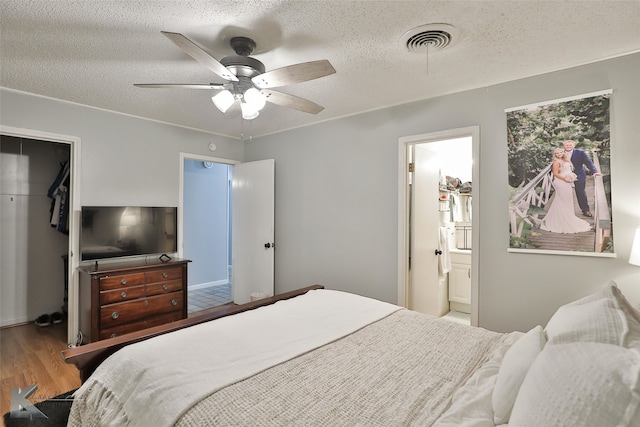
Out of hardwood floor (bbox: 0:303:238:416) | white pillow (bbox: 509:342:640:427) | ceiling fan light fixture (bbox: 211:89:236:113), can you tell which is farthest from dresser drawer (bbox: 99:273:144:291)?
white pillow (bbox: 509:342:640:427)

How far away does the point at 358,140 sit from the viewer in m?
3.46

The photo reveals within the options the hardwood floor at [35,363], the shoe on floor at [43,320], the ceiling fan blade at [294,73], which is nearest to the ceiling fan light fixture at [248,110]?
the ceiling fan blade at [294,73]

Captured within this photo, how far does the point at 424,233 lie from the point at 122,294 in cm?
319

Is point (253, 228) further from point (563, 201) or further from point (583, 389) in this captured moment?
point (583, 389)

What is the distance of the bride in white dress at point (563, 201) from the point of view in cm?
225

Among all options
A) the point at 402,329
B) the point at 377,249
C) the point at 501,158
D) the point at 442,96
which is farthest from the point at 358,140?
the point at 402,329

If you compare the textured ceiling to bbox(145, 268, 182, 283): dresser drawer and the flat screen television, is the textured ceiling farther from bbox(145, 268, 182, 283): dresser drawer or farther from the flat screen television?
bbox(145, 268, 182, 283): dresser drawer

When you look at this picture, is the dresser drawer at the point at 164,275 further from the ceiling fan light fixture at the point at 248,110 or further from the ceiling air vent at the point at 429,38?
the ceiling air vent at the point at 429,38

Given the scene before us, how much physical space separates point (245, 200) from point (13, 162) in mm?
2830

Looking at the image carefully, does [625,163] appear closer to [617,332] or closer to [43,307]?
[617,332]

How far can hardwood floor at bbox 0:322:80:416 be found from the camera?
2367 millimetres

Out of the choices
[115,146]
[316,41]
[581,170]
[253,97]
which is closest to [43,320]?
[115,146]

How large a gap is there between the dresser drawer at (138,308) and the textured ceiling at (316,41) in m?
2.06

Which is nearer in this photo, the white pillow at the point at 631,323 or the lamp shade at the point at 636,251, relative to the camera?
the white pillow at the point at 631,323
